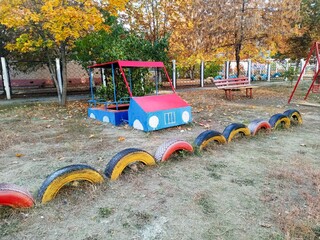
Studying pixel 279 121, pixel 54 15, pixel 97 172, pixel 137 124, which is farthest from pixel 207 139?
pixel 54 15

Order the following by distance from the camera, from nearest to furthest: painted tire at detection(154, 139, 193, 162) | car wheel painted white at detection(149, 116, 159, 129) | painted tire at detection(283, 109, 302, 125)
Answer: painted tire at detection(154, 139, 193, 162), car wheel painted white at detection(149, 116, 159, 129), painted tire at detection(283, 109, 302, 125)

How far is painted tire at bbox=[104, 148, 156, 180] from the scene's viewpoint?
3.03 metres

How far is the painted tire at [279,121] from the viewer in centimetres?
544

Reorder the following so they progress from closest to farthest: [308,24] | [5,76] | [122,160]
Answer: [122,160] < [5,76] < [308,24]

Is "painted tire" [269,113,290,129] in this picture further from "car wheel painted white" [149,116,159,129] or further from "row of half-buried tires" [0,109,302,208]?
"car wheel painted white" [149,116,159,129]

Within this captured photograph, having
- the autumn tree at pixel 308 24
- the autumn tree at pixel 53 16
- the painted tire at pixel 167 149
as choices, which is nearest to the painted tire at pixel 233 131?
the painted tire at pixel 167 149

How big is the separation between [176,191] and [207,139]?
150 centimetres

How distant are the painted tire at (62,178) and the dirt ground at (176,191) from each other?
0.07 meters

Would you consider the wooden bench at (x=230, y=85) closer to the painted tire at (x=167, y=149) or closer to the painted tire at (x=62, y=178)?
the painted tire at (x=167, y=149)

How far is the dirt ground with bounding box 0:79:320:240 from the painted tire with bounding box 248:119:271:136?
0.53ft

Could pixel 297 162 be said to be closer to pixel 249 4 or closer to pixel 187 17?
pixel 249 4

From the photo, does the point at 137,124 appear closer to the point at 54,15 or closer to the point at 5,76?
the point at 54,15

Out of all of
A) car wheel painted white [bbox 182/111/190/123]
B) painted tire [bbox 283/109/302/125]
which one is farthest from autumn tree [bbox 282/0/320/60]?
car wheel painted white [bbox 182/111/190/123]

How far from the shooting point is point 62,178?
8.59ft
